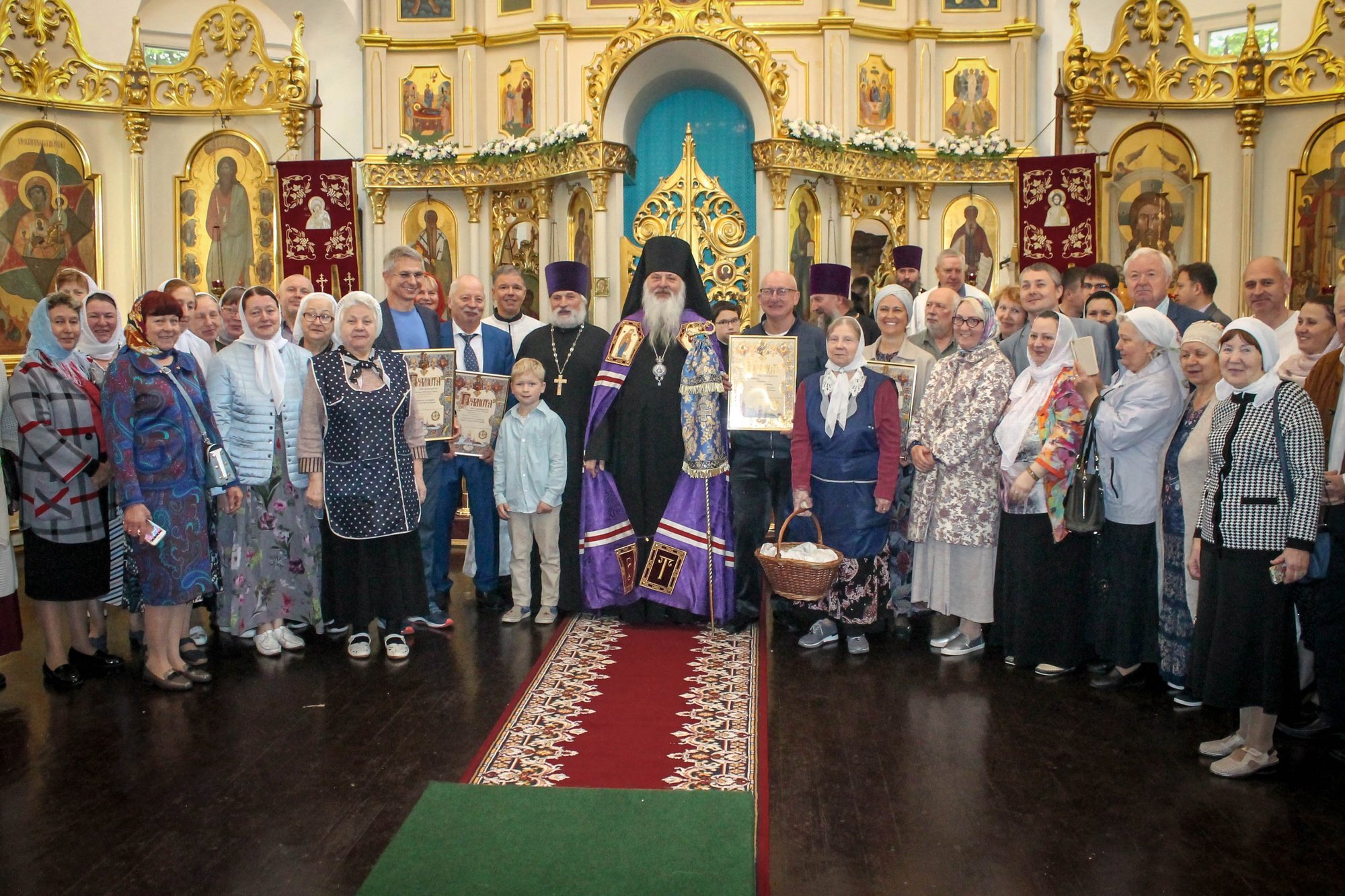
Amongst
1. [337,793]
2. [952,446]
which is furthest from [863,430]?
[337,793]

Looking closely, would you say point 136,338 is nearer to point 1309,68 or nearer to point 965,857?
point 965,857

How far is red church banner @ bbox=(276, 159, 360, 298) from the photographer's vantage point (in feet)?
37.1

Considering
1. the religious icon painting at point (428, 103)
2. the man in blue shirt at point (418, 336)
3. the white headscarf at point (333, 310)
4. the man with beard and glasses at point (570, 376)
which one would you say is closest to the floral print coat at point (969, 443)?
the man with beard and glasses at point (570, 376)

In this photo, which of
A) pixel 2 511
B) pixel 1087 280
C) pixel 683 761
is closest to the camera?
pixel 683 761

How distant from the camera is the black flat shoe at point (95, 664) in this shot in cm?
539

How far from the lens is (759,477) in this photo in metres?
6.17

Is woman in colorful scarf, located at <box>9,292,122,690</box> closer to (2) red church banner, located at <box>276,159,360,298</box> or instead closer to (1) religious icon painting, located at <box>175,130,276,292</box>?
(2) red church banner, located at <box>276,159,360,298</box>

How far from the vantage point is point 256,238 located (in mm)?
12445

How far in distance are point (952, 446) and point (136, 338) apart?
4.01m

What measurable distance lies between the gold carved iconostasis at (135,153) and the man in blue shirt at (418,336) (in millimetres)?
6615

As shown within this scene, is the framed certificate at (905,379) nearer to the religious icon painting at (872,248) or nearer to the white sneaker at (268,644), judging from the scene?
the white sneaker at (268,644)

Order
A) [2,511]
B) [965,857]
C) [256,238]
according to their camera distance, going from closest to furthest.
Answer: [965,857]
[2,511]
[256,238]

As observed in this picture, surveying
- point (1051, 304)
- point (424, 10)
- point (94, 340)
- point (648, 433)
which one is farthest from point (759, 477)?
point (424, 10)

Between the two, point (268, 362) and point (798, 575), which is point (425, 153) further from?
point (798, 575)
